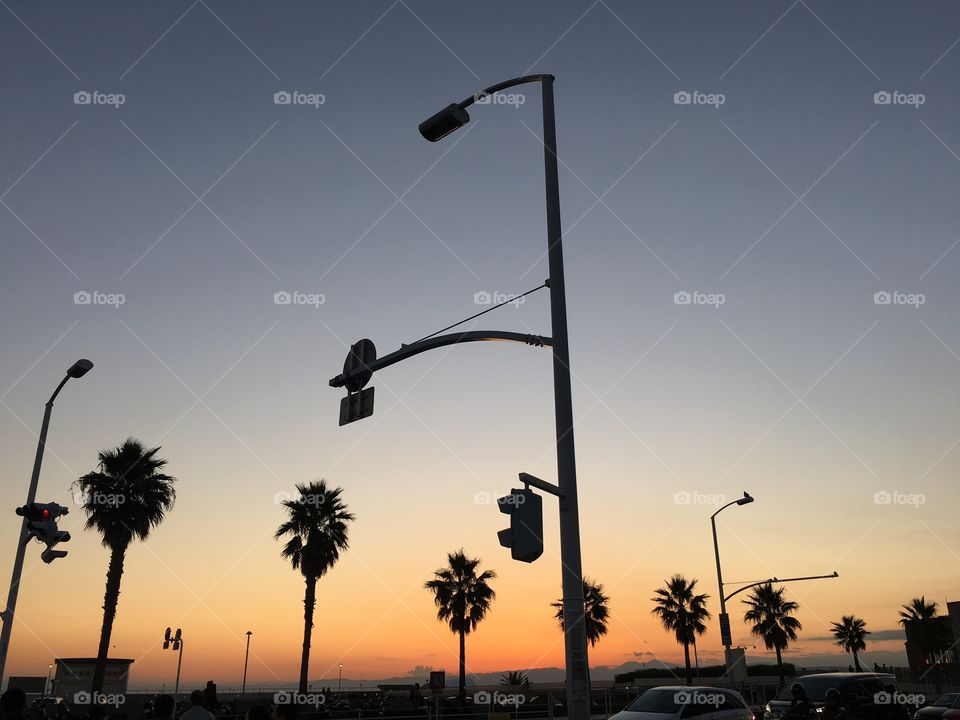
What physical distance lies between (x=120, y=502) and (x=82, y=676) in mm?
24270

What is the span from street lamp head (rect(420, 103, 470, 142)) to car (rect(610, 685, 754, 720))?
39.9 ft

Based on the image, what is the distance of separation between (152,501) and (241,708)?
34.3 feet

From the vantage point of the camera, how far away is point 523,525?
8.11 m

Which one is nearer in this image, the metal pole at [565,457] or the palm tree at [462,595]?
the metal pole at [565,457]

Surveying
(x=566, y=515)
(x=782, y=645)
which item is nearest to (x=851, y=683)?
(x=566, y=515)

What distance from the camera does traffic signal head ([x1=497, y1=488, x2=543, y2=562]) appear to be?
800 cm

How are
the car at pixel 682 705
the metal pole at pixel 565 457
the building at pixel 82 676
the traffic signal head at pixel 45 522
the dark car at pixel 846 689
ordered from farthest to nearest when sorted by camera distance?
the building at pixel 82 676 → the traffic signal head at pixel 45 522 → the dark car at pixel 846 689 → the car at pixel 682 705 → the metal pole at pixel 565 457

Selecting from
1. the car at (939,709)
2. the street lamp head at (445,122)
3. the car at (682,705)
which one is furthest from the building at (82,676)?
the street lamp head at (445,122)

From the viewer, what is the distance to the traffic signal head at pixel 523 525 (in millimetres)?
7996

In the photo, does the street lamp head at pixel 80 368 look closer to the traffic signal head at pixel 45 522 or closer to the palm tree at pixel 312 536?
the traffic signal head at pixel 45 522

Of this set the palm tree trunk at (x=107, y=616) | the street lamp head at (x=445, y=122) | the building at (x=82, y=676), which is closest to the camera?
the street lamp head at (x=445, y=122)

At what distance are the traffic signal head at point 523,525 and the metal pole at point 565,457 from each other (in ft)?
1.55

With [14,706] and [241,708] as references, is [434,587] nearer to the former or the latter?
[241,708]

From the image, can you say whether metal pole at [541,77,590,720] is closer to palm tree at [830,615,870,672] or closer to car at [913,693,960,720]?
car at [913,693,960,720]
